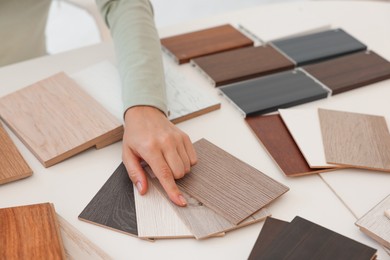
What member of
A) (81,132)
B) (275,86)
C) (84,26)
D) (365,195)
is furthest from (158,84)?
(84,26)

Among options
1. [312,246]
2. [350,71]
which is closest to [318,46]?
[350,71]

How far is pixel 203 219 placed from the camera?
0.84 meters

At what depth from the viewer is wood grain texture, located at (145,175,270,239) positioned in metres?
0.82

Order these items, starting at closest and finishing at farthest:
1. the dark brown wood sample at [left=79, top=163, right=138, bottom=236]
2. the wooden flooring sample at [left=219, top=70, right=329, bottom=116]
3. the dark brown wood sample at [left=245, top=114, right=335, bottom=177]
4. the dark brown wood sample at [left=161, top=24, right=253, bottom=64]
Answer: the dark brown wood sample at [left=79, top=163, right=138, bottom=236] → the dark brown wood sample at [left=245, top=114, right=335, bottom=177] → the wooden flooring sample at [left=219, top=70, right=329, bottom=116] → the dark brown wood sample at [left=161, top=24, right=253, bottom=64]

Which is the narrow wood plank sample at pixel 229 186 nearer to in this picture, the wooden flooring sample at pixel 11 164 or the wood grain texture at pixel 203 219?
the wood grain texture at pixel 203 219

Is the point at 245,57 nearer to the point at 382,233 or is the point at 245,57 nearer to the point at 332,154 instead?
the point at 332,154

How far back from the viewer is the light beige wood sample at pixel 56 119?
3.19 feet

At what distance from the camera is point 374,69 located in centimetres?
131

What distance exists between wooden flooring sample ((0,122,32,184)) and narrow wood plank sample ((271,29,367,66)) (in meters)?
0.78

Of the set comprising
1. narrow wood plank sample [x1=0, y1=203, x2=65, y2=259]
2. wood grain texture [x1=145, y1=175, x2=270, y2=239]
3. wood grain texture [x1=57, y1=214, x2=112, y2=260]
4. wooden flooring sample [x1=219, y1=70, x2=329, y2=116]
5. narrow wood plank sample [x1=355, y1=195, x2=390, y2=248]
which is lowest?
wood grain texture [x1=57, y1=214, x2=112, y2=260]

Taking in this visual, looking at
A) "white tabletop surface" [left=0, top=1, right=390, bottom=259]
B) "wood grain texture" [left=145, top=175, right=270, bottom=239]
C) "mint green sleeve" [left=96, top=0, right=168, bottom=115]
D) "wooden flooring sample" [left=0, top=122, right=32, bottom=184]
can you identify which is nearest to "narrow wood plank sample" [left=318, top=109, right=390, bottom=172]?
"white tabletop surface" [left=0, top=1, right=390, bottom=259]

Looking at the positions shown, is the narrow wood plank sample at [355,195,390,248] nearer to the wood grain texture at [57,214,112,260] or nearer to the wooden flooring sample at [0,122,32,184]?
the wood grain texture at [57,214,112,260]

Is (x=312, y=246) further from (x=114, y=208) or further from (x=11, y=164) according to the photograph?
(x=11, y=164)

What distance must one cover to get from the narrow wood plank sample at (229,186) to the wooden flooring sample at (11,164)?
0.31 meters
